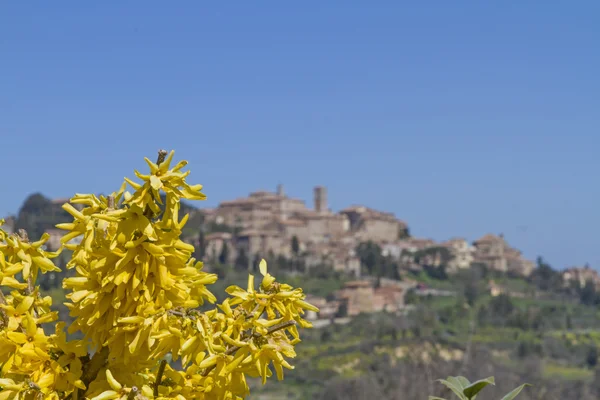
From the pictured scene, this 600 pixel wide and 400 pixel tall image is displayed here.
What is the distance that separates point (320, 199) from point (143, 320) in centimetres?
12397

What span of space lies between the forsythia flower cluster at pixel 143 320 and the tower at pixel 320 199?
403ft

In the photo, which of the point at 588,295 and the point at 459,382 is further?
the point at 588,295

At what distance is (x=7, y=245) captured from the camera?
7.06 feet

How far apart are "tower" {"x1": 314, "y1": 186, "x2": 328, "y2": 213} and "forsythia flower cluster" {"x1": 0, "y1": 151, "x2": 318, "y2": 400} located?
12280cm

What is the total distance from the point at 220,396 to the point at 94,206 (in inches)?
19.7

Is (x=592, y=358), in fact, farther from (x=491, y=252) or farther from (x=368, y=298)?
(x=491, y=252)

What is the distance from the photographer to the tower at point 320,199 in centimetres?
12481

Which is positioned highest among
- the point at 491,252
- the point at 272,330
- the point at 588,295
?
the point at 491,252

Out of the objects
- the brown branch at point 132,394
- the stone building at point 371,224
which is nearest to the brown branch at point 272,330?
the brown branch at point 132,394

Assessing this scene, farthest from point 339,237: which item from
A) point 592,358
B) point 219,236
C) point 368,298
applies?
point 592,358

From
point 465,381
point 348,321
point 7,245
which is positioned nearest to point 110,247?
point 7,245

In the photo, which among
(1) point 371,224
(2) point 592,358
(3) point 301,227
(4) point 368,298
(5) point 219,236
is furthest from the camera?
(1) point 371,224

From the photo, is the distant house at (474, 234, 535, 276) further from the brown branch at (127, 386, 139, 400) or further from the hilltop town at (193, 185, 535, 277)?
the brown branch at (127, 386, 139, 400)

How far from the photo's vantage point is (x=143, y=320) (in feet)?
5.98
